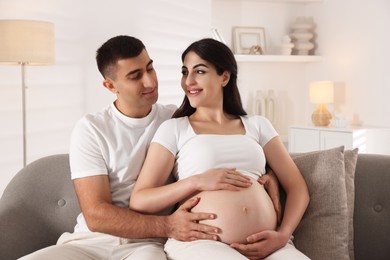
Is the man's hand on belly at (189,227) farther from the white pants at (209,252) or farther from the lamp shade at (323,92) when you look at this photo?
the lamp shade at (323,92)

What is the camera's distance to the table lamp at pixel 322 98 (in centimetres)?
574

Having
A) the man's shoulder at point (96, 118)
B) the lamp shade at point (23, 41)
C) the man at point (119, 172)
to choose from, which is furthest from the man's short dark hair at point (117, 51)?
the lamp shade at point (23, 41)

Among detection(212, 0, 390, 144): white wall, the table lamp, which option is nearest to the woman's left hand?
detection(212, 0, 390, 144): white wall

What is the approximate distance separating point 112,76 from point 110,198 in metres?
Result: 0.49

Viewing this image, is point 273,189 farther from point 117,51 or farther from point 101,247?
point 117,51

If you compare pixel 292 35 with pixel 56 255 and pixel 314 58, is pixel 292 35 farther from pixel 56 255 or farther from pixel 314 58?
pixel 56 255

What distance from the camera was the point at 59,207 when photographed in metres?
2.33

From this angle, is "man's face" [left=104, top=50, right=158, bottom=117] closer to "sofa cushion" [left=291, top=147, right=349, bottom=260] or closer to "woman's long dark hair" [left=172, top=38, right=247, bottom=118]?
"woman's long dark hair" [left=172, top=38, right=247, bottom=118]

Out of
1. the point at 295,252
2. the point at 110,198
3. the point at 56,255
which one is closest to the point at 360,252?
the point at 295,252

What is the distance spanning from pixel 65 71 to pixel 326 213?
119 inches

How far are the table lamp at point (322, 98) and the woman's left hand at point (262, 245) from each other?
12.9ft

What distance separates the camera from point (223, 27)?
6102 mm

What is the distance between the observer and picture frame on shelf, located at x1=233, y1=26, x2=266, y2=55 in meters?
6.14

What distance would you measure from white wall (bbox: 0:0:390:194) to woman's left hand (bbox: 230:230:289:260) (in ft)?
9.69
